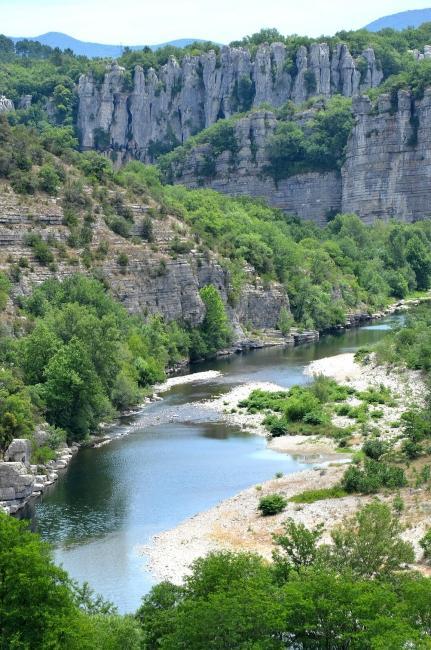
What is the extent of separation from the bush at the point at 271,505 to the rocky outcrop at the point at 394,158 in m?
110

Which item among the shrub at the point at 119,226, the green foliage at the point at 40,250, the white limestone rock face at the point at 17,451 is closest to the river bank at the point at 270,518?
the white limestone rock face at the point at 17,451

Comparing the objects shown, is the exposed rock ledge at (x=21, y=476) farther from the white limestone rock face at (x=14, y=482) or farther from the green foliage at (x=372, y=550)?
the green foliage at (x=372, y=550)

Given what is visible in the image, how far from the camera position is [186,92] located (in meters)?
184

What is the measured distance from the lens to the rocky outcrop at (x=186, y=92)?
178 metres

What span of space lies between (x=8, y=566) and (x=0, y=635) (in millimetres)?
1717

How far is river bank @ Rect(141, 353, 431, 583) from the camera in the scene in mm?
46062

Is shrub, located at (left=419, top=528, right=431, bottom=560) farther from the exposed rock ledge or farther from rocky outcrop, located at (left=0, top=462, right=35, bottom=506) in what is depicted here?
rocky outcrop, located at (left=0, top=462, right=35, bottom=506)

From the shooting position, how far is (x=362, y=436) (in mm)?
63219

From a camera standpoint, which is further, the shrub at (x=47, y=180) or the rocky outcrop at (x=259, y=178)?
the rocky outcrop at (x=259, y=178)

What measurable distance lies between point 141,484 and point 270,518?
7.46 metres

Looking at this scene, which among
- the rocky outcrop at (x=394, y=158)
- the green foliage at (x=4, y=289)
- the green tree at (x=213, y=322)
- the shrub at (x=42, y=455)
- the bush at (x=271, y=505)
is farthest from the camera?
the rocky outcrop at (x=394, y=158)

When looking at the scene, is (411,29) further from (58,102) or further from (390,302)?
(390,302)

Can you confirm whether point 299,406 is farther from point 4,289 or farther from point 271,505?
point 4,289

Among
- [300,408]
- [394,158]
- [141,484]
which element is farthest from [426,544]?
[394,158]
